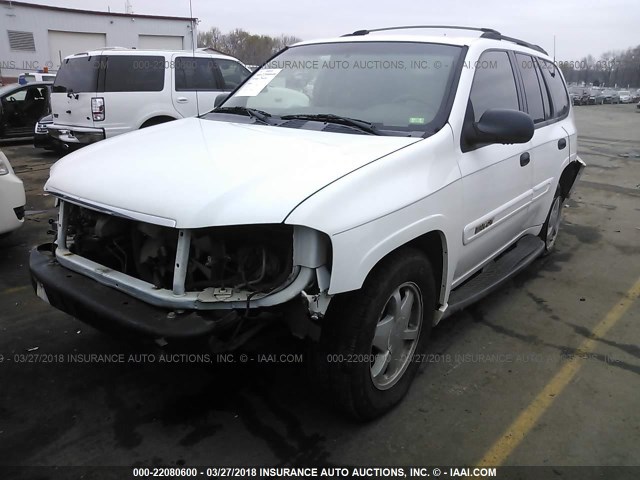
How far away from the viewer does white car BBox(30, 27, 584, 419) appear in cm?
222

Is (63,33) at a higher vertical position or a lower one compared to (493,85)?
higher

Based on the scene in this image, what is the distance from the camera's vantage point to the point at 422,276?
2.74m

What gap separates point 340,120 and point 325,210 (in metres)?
1.12

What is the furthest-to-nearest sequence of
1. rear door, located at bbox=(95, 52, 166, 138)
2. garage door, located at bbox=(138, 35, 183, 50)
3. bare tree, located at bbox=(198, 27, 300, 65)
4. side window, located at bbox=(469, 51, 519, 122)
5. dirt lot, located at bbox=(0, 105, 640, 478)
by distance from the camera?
garage door, located at bbox=(138, 35, 183, 50) < bare tree, located at bbox=(198, 27, 300, 65) < rear door, located at bbox=(95, 52, 166, 138) < side window, located at bbox=(469, 51, 519, 122) < dirt lot, located at bbox=(0, 105, 640, 478)

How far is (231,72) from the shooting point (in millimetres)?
10047

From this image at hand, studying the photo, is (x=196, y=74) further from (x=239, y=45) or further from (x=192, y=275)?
(x=239, y=45)

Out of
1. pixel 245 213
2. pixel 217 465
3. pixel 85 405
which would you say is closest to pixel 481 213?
pixel 245 213

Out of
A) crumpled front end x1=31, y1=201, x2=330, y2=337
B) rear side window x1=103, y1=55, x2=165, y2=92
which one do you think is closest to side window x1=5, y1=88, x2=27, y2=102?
rear side window x1=103, y1=55, x2=165, y2=92

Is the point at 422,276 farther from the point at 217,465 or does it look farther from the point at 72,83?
the point at 72,83

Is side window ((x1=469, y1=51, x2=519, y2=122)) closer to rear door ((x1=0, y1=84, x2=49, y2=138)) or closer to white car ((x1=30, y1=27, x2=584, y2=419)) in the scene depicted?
white car ((x1=30, y1=27, x2=584, y2=419))

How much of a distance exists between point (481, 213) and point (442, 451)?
1380 millimetres

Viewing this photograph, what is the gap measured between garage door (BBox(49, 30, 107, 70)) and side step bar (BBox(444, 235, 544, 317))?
2819 centimetres

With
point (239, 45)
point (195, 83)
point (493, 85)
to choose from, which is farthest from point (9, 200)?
point (239, 45)

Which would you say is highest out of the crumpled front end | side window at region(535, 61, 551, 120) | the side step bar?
side window at region(535, 61, 551, 120)
